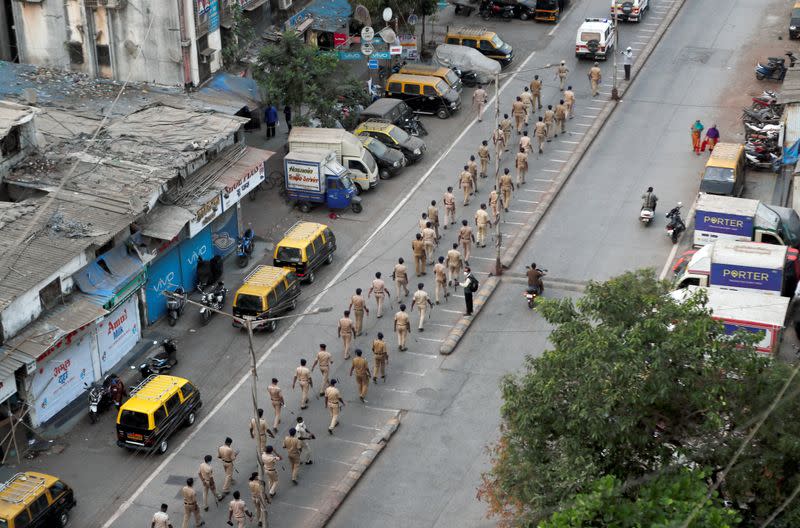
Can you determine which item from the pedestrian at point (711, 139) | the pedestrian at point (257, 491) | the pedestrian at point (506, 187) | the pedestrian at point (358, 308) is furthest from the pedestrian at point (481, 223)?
the pedestrian at point (257, 491)

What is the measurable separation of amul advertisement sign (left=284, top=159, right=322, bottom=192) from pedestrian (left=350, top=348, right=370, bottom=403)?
38.0ft

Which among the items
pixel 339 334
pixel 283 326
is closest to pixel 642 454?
pixel 339 334

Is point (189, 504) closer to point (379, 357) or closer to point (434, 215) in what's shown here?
point (379, 357)

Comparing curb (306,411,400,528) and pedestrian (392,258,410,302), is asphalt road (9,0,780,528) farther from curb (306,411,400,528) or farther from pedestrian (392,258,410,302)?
pedestrian (392,258,410,302)

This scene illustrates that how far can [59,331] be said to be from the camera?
34781 millimetres

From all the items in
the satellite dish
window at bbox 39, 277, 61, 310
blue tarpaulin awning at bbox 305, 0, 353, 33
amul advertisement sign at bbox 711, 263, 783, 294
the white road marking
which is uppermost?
the satellite dish

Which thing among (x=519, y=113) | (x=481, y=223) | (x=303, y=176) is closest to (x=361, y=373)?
(x=481, y=223)

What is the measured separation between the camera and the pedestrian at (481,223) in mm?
43562

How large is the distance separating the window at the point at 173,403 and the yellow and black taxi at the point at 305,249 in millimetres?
8428

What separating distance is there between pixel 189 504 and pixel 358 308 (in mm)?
9733

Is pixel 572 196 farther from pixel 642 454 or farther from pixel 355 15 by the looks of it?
pixel 642 454

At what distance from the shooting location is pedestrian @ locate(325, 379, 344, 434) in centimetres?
3469

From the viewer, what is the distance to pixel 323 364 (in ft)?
119

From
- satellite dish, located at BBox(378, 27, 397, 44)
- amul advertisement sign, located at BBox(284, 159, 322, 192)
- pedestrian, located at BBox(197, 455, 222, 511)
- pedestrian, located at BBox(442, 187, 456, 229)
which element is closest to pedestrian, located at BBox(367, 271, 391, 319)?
pedestrian, located at BBox(442, 187, 456, 229)
